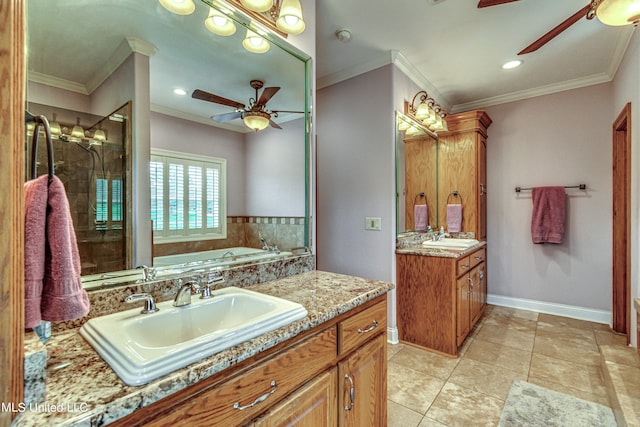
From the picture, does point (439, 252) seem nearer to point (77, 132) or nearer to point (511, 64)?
point (511, 64)

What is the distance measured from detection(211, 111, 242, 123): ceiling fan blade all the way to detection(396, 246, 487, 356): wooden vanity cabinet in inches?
70.6

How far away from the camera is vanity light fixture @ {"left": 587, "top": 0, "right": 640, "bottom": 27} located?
1228 mm

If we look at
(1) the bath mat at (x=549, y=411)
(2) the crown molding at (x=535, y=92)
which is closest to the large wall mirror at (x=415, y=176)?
(2) the crown molding at (x=535, y=92)

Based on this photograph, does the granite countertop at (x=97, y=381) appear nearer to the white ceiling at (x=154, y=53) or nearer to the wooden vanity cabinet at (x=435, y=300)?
the white ceiling at (x=154, y=53)

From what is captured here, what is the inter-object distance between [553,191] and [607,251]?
0.76 m

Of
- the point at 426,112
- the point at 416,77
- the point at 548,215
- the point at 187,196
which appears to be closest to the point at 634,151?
the point at 548,215

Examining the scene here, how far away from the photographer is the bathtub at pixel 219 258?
1232 millimetres

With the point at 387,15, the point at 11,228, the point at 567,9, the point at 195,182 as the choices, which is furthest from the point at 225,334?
the point at 567,9

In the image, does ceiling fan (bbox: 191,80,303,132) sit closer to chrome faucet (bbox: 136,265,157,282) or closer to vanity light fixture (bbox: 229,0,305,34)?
vanity light fixture (bbox: 229,0,305,34)

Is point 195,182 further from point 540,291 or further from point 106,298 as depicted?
point 540,291

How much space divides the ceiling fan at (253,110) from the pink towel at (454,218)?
229 centimetres

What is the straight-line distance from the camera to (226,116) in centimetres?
148

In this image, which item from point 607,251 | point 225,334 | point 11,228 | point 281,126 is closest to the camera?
point 11,228

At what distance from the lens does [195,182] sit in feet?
4.38
